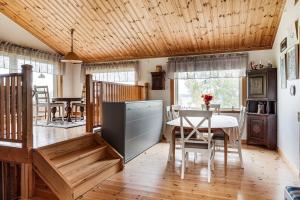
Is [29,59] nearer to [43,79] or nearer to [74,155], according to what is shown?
[43,79]

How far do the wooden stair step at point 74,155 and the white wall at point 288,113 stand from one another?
292 centimetres

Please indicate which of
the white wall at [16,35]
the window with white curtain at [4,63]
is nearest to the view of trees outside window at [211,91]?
the white wall at [16,35]

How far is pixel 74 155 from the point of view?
3098 millimetres

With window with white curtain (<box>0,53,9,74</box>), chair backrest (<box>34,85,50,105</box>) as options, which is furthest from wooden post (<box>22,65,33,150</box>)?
window with white curtain (<box>0,53,9,74</box>)

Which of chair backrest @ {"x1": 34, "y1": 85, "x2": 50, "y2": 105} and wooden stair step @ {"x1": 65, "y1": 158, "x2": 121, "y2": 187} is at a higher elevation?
chair backrest @ {"x1": 34, "y1": 85, "x2": 50, "y2": 105}

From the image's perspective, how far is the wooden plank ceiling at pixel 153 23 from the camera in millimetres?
4039

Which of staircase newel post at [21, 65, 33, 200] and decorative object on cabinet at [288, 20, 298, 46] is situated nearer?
staircase newel post at [21, 65, 33, 200]

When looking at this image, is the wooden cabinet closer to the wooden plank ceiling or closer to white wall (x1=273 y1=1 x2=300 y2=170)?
the wooden plank ceiling

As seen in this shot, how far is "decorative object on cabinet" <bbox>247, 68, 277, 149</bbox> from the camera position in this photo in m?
4.64

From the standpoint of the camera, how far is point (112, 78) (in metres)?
6.45

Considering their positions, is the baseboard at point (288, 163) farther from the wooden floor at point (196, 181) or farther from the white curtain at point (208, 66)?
the white curtain at point (208, 66)

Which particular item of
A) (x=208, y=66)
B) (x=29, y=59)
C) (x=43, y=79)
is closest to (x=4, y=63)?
(x=29, y=59)

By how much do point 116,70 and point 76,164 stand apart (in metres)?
3.78

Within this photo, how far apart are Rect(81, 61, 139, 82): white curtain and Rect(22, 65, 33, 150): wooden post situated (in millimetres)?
3647
